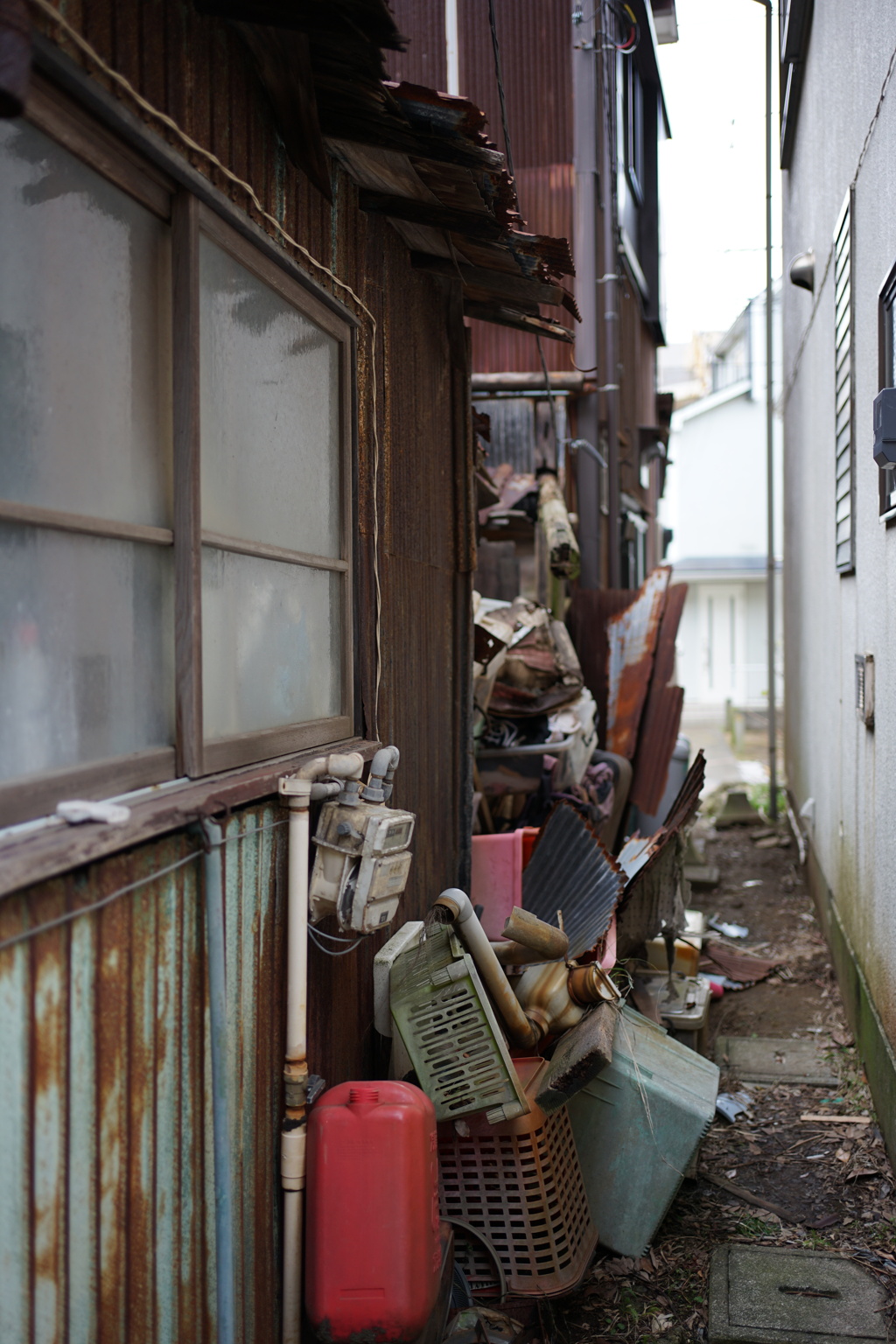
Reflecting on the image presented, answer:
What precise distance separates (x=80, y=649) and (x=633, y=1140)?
3.08 meters

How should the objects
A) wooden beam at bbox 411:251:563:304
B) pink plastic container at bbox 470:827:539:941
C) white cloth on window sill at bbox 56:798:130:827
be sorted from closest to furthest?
white cloth on window sill at bbox 56:798:130:827
wooden beam at bbox 411:251:563:304
pink plastic container at bbox 470:827:539:941

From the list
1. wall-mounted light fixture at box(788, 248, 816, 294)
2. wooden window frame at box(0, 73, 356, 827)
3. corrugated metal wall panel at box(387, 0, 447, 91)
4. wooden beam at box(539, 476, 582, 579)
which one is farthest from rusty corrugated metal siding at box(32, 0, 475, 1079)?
corrugated metal wall panel at box(387, 0, 447, 91)

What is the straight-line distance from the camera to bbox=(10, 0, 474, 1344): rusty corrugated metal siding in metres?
1.94

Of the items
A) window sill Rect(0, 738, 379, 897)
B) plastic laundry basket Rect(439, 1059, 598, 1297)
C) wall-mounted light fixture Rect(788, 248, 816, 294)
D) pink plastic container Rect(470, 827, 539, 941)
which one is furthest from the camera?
wall-mounted light fixture Rect(788, 248, 816, 294)

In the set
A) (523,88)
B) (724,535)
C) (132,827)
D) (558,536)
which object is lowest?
(132,827)

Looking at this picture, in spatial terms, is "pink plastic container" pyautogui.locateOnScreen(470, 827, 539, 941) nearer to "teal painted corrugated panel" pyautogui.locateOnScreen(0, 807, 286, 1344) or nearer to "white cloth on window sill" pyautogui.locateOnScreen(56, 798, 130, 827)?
"teal painted corrugated panel" pyautogui.locateOnScreen(0, 807, 286, 1344)

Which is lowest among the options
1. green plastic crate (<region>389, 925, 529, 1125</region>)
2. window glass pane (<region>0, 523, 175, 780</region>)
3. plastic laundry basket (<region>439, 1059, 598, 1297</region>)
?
plastic laundry basket (<region>439, 1059, 598, 1297</region>)

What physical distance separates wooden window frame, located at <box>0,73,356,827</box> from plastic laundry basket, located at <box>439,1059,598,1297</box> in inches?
61.6

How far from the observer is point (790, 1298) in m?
3.79

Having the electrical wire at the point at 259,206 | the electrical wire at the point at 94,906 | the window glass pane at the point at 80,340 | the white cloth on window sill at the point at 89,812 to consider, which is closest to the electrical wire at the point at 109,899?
the electrical wire at the point at 94,906

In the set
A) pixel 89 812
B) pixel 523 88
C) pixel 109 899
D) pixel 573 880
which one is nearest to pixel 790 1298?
pixel 573 880

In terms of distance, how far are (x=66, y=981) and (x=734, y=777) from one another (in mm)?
16167

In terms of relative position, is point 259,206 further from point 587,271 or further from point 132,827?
point 587,271

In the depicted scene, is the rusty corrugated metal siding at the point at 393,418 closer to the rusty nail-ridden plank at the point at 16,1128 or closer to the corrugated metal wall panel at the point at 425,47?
the rusty nail-ridden plank at the point at 16,1128
